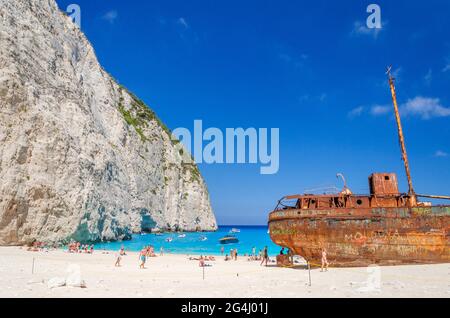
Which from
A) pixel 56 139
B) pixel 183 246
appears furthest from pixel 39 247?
pixel 183 246

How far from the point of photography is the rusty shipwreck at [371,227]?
57.9ft

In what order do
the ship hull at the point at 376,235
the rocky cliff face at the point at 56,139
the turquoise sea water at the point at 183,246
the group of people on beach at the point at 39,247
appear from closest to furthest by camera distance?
the ship hull at the point at 376,235
the group of people on beach at the point at 39,247
the rocky cliff face at the point at 56,139
the turquoise sea water at the point at 183,246

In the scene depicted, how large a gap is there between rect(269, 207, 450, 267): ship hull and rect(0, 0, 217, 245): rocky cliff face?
97.0ft

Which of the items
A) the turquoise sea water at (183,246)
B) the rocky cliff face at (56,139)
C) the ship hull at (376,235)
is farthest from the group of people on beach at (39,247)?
the ship hull at (376,235)

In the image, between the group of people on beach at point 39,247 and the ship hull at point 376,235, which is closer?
the ship hull at point 376,235

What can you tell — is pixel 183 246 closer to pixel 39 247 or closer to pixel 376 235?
pixel 39 247

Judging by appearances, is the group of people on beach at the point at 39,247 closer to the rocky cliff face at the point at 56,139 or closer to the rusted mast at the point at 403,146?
the rocky cliff face at the point at 56,139

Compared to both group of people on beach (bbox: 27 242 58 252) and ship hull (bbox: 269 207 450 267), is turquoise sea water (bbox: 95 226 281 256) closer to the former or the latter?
group of people on beach (bbox: 27 242 58 252)

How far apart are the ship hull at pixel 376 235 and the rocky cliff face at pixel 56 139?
97.0ft

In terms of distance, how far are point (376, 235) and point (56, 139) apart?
36294 millimetres

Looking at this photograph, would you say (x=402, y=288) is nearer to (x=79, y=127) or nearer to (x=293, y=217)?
(x=293, y=217)

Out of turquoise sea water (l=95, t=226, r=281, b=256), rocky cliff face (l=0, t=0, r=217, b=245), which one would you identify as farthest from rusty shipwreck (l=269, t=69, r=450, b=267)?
rocky cliff face (l=0, t=0, r=217, b=245)
